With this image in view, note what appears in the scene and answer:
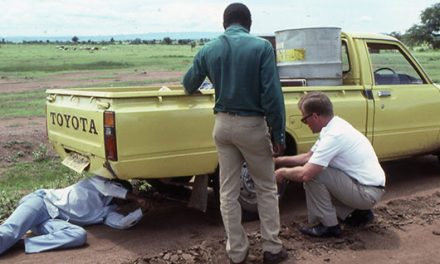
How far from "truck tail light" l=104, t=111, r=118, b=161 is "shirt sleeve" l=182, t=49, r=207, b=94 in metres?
0.65

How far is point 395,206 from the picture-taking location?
19.6ft

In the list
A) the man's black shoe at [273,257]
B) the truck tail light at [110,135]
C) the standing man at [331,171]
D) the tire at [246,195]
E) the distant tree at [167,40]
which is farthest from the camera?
the distant tree at [167,40]

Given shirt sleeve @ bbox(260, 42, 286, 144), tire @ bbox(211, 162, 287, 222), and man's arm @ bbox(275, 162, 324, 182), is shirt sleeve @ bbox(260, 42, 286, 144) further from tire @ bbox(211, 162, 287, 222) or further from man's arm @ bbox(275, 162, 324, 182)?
tire @ bbox(211, 162, 287, 222)

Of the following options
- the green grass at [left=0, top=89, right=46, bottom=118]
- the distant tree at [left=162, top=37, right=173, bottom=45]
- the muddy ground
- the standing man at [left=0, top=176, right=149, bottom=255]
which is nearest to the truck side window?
the muddy ground

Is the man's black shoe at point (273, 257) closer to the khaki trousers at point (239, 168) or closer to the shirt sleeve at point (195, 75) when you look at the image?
the khaki trousers at point (239, 168)

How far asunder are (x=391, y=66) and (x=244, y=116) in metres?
3.39

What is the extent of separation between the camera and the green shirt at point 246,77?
4148 mm

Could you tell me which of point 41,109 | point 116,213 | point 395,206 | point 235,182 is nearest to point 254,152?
point 235,182

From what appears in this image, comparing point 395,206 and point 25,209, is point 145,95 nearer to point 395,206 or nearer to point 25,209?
point 25,209

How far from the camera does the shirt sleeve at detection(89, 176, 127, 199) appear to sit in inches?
207

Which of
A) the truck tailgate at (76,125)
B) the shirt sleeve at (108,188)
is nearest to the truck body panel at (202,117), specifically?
the truck tailgate at (76,125)

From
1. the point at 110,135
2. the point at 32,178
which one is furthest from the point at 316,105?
the point at 32,178

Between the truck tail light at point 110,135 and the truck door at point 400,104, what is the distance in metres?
3.12

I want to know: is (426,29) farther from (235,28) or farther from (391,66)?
(235,28)
